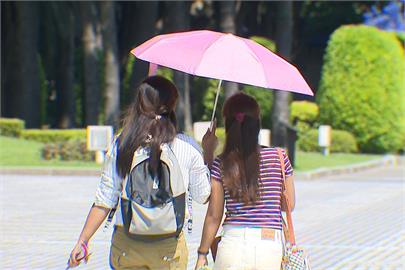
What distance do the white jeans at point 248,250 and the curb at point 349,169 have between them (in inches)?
634

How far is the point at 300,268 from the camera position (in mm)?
4461

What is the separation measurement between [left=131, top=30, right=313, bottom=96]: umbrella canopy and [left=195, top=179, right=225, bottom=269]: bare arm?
587 mm

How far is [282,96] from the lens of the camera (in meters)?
25.5

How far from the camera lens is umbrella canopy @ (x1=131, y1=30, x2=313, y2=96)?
4684 millimetres

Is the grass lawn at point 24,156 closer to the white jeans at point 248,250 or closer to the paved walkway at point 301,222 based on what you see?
the paved walkway at point 301,222

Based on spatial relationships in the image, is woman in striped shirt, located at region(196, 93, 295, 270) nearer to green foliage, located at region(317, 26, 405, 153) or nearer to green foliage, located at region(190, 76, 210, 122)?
green foliage, located at region(317, 26, 405, 153)

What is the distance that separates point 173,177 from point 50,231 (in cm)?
730

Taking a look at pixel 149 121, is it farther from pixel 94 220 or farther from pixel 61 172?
pixel 61 172

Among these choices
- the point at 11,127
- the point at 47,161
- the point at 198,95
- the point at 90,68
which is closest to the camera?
the point at 47,161

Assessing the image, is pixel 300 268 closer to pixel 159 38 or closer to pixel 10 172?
pixel 159 38

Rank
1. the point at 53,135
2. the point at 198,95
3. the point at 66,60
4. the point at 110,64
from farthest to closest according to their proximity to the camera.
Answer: the point at 66,60
the point at 198,95
the point at 53,135
the point at 110,64

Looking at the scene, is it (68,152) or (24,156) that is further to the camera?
(24,156)

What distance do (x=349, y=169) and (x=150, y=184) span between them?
64.7 ft

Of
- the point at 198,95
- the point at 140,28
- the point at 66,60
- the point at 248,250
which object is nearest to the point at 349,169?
the point at 198,95
